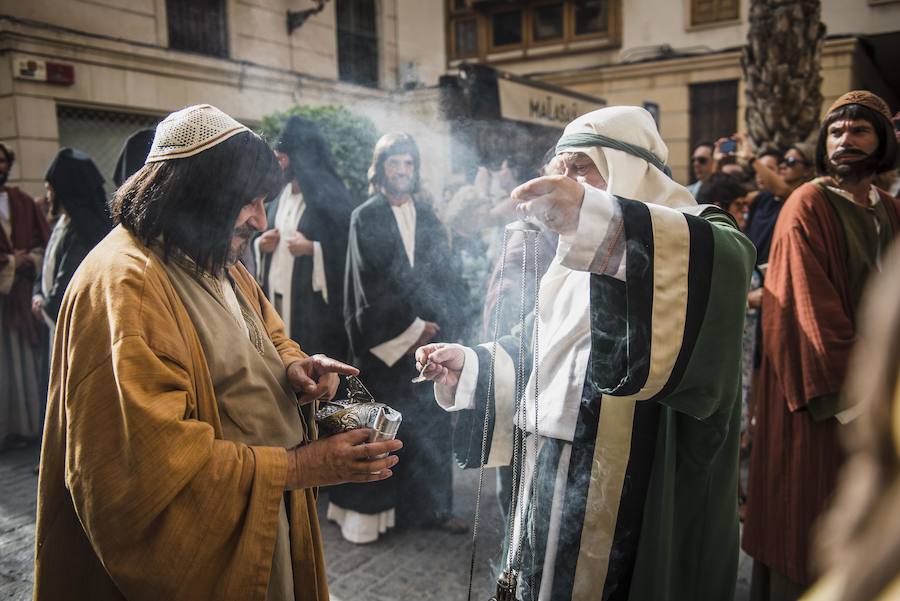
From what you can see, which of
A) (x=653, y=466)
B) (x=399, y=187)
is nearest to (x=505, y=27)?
(x=399, y=187)

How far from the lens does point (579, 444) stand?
74.3 inches

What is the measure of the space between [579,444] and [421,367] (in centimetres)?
57

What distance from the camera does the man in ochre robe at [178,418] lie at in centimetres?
132

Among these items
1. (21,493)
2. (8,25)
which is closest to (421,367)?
(21,493)

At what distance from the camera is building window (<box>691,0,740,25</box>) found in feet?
36.3

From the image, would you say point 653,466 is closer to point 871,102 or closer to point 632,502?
point 632,502

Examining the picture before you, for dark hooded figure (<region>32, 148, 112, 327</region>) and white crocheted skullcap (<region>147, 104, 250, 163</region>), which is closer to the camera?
white crocheted skullcap (<region>147, 104, 250, 163</region>)

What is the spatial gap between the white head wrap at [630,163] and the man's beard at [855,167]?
1.26 metres

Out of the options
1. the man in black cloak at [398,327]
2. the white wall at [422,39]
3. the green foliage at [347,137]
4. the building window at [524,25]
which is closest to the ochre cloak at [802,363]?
the man in black cloak at [398,327]

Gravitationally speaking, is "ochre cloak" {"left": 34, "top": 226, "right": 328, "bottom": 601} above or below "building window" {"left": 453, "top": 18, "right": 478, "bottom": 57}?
below

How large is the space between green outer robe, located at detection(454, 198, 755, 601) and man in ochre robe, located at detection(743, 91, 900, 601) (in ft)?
2.93

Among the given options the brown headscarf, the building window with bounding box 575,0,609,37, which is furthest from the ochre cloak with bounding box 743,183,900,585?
the building window with bounding box 575,0,609,37

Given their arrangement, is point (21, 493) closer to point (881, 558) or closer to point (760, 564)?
point (760, 564)

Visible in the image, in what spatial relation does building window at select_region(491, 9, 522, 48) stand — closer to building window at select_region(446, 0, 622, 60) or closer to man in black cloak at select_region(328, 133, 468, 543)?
building window at select_region(446, 0, 622, 60)
